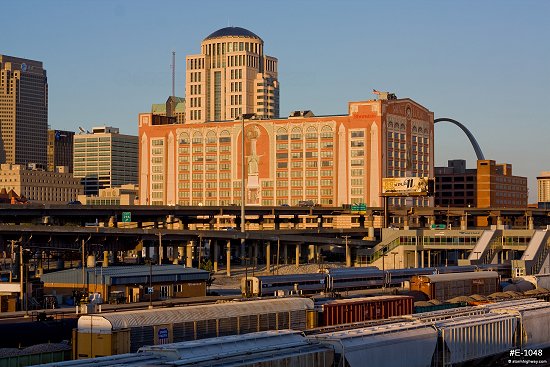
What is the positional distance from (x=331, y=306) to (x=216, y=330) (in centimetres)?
1411

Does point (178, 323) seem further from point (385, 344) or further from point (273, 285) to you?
point (273, 285)

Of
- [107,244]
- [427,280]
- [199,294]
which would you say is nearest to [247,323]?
[427,280]

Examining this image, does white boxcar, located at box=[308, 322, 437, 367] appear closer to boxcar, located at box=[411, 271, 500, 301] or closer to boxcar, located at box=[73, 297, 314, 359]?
boxcar, located at box=[73, 297, 314, 359]

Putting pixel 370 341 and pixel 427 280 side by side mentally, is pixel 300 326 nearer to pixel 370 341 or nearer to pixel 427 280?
pixel 370 341

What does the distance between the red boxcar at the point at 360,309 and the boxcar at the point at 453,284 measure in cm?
2090

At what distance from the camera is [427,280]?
356 ft

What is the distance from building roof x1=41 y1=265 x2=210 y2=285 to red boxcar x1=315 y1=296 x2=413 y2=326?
110ft

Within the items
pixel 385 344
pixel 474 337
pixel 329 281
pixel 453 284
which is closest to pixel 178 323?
pixel 385 344

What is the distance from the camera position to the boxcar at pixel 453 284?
108 m

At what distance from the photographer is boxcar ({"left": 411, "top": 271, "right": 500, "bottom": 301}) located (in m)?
108

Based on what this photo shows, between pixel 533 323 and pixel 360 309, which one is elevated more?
pixel 360 309

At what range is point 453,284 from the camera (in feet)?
367

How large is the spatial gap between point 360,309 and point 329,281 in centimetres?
3177

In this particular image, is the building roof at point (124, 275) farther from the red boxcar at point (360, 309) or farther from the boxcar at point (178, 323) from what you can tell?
the boxcar at point (178, 323)
